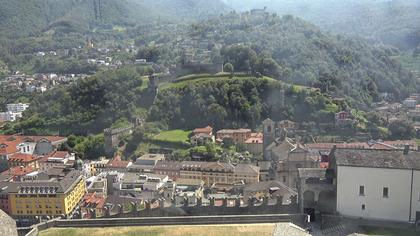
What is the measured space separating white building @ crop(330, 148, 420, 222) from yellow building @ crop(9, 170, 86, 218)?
27800 mm

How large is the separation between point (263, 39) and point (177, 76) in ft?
91.5

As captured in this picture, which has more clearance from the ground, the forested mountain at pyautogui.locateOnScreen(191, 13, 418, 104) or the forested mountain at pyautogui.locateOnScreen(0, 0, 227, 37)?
the forested mountain at pyautogui.locateOnScreen(0, 0, 227, 37)

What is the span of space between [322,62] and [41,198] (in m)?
57.8

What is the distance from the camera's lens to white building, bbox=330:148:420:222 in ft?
66.1

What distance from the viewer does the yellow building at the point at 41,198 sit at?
41.5m

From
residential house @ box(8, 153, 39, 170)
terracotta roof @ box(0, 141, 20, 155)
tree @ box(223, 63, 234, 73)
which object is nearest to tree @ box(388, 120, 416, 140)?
tree @ box(223, 63, 234, 73)

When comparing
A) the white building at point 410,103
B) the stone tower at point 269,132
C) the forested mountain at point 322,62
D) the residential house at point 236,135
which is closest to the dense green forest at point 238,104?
the residential house at point 236,135

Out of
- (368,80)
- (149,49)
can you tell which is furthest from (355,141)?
(149,49)

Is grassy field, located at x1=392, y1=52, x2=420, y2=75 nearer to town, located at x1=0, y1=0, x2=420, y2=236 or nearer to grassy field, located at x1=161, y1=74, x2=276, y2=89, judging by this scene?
town, located at x1=0, y1=0, x2=420, y2=236

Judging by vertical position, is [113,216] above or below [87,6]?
below

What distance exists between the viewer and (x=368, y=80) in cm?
8356

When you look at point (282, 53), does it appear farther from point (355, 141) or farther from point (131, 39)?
point (131, 39)

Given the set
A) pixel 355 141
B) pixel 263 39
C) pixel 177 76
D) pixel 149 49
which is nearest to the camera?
pixel 355 141

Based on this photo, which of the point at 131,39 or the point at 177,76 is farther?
the point at 131,39
